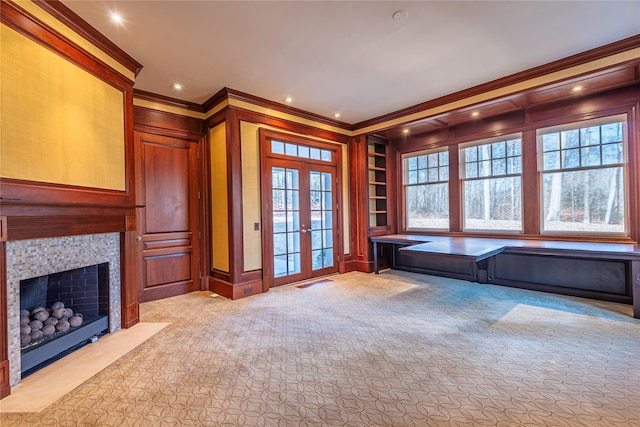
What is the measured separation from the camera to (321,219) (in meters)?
5.62

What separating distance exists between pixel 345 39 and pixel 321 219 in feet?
10.6

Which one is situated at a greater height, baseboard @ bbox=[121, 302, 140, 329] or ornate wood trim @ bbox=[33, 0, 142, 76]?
ornate wood trim @ bbox=[33, 0, 142, 76]

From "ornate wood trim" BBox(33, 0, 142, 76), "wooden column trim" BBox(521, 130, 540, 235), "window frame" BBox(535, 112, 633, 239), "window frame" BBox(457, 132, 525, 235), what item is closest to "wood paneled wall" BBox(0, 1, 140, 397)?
"ornate wood trim" BBox(33, 0, 142, 76)

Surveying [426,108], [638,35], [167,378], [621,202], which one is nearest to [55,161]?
[167,378]

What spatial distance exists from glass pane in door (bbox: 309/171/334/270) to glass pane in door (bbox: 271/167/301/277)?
36 centimetres

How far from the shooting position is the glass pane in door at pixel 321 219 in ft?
18.0

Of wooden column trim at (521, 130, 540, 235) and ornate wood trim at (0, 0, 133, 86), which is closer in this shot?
ornate wood trim at (0, 0, 133, 86)

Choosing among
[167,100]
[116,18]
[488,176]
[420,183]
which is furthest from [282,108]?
[488,176]

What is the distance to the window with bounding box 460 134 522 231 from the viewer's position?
4.90 m

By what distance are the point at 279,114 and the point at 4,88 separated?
3.35 meters

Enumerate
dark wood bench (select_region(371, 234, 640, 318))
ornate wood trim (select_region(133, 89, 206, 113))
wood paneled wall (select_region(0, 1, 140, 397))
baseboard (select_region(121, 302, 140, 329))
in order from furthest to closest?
ornate wood trim (select_region(133, 89, 206, 113)), dark wood bench (select_region(371, 234, 640, 318)), baseboard (select_region(121, 302, 140, 329)), wood paneled wall (select_region(0, 1, 140, 397))

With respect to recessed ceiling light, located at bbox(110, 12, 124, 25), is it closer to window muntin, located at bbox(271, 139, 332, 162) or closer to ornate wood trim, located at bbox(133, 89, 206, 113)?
ornate wood trim, located at bbox(133, 89, 206, 113)

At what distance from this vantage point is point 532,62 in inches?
143

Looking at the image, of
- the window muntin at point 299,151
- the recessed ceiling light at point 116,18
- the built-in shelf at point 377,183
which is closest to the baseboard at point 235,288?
the window muntin at point 299,151
